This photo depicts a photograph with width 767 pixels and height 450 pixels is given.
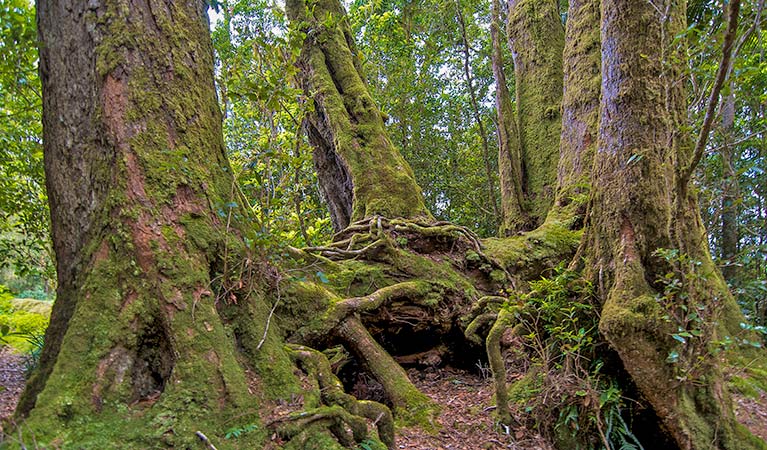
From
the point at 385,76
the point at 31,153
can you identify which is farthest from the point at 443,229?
the point at 385,76

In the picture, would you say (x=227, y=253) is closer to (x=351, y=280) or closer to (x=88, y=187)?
(x=88, y=187)

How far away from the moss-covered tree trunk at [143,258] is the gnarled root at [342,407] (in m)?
0.04

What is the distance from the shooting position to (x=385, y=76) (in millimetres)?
11070

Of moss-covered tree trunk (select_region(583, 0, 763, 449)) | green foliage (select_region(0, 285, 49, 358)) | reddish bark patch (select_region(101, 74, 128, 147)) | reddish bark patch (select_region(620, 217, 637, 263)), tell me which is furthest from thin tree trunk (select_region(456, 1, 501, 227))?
green foliage (select_region(0, 285, 49, 358))

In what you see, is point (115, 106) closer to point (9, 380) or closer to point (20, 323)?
point (9, 380)

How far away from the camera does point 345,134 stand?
6.54m

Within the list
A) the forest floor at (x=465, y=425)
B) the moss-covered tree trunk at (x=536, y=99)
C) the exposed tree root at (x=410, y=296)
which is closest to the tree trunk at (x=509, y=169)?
the moss-covered tree trunk at (x=536, y=99)

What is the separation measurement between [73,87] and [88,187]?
2.14ft

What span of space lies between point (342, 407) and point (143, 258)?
4.77 feet

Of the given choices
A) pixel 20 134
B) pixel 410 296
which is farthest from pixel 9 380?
pixel 410 296

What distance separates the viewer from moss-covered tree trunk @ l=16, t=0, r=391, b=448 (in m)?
2.13

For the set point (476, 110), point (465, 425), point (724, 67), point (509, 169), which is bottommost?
point (465, 425)

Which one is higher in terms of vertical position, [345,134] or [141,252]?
[345,134]

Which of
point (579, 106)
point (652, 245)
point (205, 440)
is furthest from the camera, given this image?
point (579, 106)
